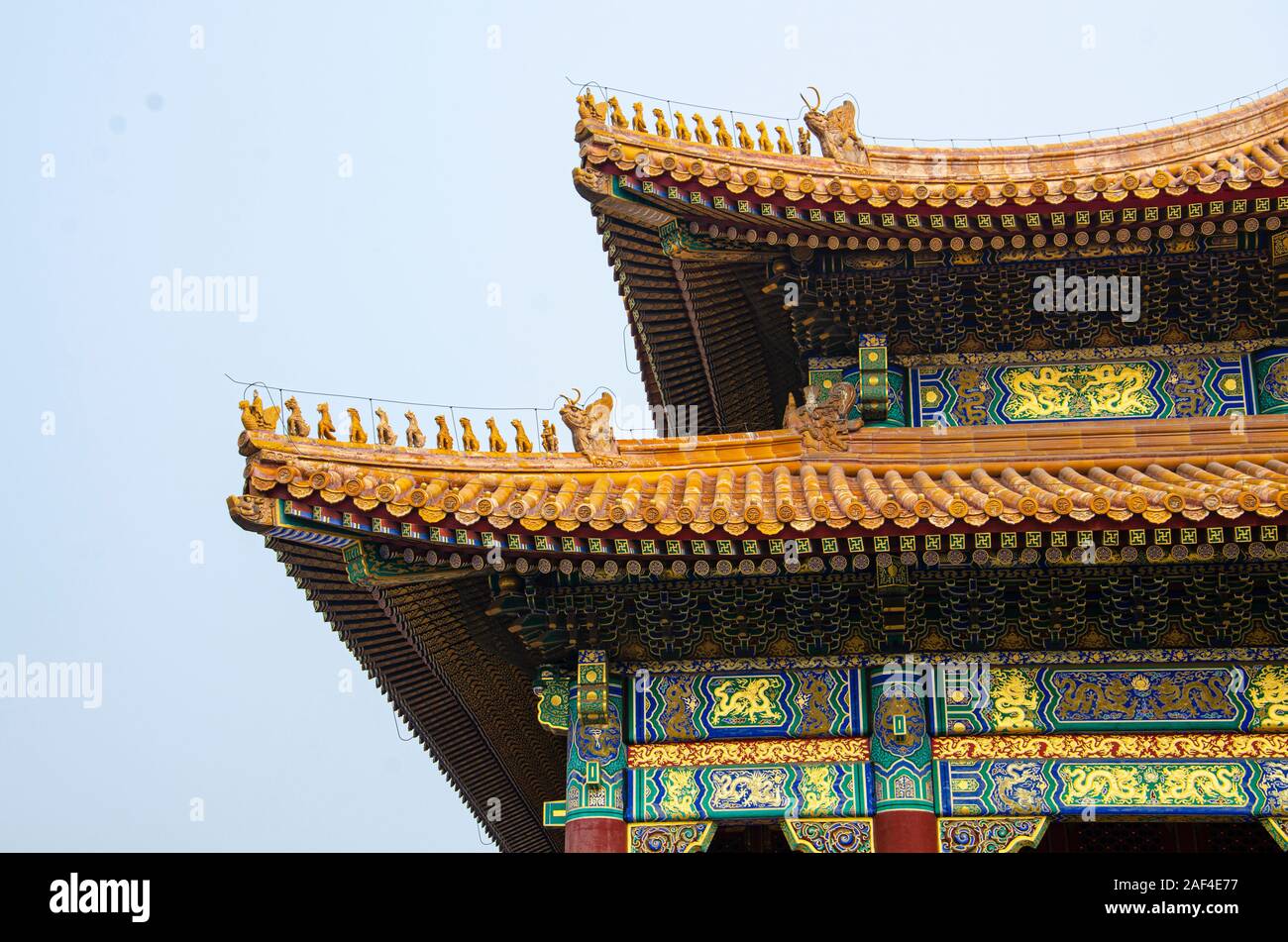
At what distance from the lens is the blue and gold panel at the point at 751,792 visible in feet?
42.0

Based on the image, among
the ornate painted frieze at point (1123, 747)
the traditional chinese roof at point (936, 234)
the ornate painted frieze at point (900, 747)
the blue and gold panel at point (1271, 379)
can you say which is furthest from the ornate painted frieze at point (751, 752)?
the blue and gold panel at point (1271, 379)

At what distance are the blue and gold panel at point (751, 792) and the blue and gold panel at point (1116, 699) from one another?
2.66 feet

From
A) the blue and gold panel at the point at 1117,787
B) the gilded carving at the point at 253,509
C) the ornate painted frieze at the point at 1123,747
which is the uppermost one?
the gilded carving at the point at 253,509

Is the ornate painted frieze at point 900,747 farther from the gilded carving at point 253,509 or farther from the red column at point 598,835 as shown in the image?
the gilded carving at point 253,509

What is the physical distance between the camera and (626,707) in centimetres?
1330

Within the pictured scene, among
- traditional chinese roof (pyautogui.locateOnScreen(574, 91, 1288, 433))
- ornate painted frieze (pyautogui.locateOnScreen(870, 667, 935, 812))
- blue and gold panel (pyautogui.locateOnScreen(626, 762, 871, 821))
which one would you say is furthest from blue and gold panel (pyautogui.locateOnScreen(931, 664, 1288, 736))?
traditional chinese roof (pyautogui.locateOnScreen(574, 91, 1288, 433))

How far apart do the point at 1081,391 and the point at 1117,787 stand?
3.98m

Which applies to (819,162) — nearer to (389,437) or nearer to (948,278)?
(948,278)

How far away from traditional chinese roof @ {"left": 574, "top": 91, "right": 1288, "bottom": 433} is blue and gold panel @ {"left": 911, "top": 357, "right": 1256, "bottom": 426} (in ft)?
0.79

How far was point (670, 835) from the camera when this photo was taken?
12906 millimetres

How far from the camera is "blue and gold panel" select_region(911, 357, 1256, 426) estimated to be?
15.0m

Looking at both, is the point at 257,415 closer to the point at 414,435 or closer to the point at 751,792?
the point at 414,435

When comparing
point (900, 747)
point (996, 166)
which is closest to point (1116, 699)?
point (900, 747)

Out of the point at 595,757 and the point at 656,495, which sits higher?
the point at 656,495
